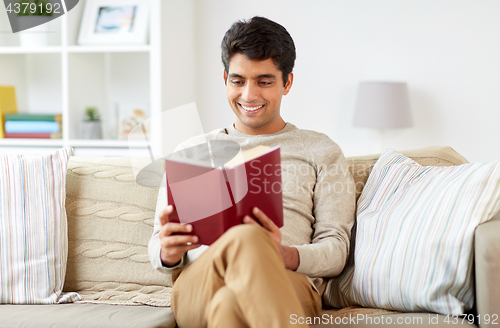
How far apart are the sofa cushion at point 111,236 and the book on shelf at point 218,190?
466mm

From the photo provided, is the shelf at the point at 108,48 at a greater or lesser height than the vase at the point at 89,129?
greater

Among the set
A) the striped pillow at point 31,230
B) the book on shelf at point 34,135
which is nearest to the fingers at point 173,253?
the striped pillow at point 31,230

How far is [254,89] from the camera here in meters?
1.50

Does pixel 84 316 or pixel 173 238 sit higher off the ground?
pixel 173 238

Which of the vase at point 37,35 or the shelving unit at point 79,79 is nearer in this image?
the shelving unit at point 79,79

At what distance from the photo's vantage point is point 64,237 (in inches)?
60.1

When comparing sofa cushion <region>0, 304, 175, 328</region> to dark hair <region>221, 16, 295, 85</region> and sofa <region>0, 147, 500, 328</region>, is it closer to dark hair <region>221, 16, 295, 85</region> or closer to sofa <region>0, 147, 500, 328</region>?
sofa <region>0, 147, 500, 328</region>

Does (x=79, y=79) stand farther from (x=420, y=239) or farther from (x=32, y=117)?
(x=420, y=239)

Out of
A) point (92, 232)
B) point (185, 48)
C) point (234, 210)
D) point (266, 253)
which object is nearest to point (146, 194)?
point (92, 232)

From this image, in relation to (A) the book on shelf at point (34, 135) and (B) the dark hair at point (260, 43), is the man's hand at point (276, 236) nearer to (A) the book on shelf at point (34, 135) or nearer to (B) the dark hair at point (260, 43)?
(B) the dark hair at point (260, 43)

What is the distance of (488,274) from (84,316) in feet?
3.25

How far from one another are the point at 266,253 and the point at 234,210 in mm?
135

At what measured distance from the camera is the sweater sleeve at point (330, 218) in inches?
50.8

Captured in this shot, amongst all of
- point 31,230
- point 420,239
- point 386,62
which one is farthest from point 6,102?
point 420,239
